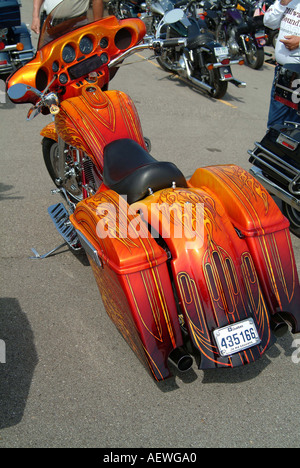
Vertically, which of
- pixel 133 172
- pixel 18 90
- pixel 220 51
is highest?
pixel 18 90

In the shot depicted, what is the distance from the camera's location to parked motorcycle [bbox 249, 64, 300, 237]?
12.2 feet

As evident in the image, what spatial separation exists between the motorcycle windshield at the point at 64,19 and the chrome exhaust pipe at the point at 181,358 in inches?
90.6

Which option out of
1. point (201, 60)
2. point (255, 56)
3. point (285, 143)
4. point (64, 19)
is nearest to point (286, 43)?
point (285, 143)

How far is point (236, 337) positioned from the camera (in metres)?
2.24

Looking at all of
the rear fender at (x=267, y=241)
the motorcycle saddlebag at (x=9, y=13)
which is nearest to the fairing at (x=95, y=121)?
the rear fender at (x=267, y=241)

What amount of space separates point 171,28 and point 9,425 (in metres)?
7.44

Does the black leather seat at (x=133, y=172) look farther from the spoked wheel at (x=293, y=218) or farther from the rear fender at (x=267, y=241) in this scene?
the spoked wheel at (x=293, y=218)

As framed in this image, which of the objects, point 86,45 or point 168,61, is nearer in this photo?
point 86,45

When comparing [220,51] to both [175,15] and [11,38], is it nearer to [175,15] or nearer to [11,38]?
[11,38]

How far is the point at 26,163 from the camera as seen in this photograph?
200 inches

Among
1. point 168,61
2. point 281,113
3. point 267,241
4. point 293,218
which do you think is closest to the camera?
point 267,241

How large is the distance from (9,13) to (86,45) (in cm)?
360

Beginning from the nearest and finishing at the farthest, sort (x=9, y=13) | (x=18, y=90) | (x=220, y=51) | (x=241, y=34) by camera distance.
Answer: (x=18, y=90)
(x=9, y=13)
(x=220, y=51)
(x=241, y=34)

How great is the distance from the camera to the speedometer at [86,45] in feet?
10.8
